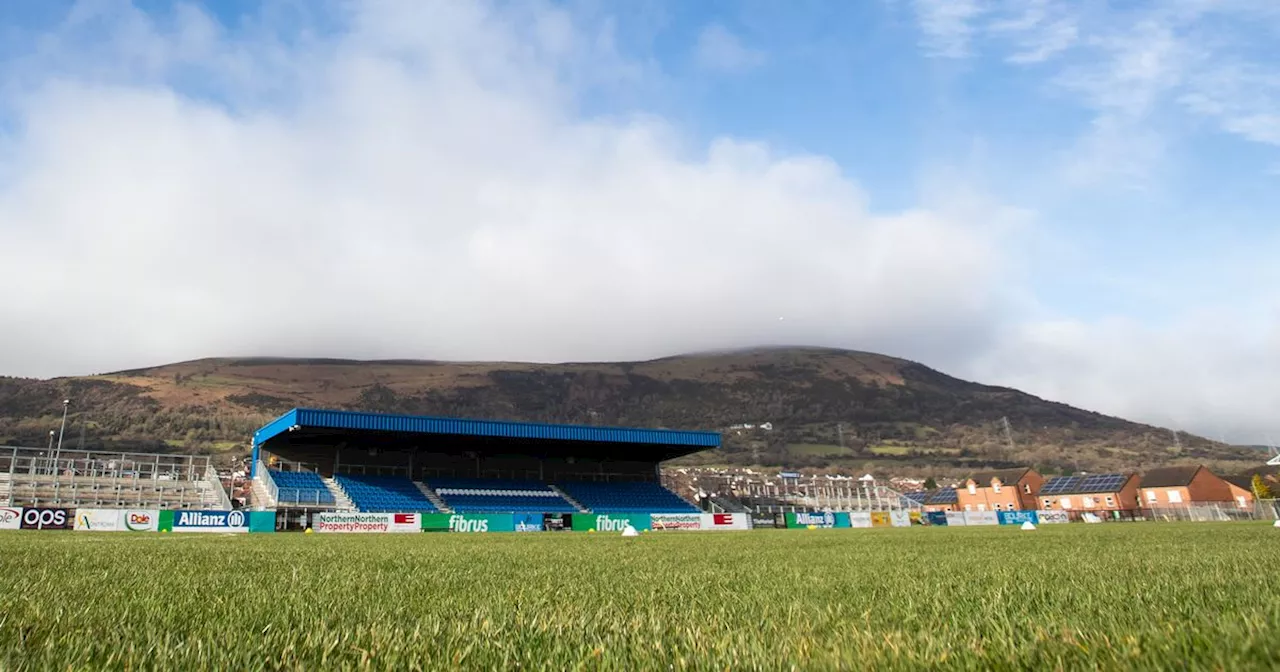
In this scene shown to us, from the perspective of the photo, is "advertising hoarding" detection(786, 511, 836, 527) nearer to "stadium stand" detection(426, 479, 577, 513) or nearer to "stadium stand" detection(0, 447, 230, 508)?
"stadium stand" detection(426, 479, 577, 513)

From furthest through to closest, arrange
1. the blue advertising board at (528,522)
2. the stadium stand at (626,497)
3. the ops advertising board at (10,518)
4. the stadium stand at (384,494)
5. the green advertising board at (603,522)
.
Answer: the stadium stand at (626,497) < the stadium stand at (384,494) < the green advertising board at (603,522) < the blue advertising board at (528,522) < the ops advertising board at (10,518)

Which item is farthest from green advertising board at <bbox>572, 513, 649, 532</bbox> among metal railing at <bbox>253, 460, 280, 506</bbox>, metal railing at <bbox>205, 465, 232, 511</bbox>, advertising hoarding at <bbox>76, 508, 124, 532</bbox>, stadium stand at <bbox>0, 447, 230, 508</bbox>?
stadium stand at <bbox>0, 447, 230, 508</bbox>

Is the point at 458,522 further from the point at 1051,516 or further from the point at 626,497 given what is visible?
the point at 1051,516

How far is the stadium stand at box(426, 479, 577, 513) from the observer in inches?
1850

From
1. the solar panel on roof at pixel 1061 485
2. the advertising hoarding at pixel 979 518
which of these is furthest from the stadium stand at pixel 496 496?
the solar panel on roof at pixel 1061 485

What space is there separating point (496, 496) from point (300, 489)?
12508 millimetres

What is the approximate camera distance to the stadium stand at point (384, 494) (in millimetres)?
43500

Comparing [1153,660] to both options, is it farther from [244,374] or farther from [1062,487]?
[244,374]

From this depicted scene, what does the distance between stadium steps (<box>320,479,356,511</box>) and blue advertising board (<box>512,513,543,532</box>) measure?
10804 mm

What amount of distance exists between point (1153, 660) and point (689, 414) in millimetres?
180996

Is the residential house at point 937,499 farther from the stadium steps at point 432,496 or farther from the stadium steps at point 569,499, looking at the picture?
the stadium steps at point 432,496

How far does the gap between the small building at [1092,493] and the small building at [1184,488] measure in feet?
5.65

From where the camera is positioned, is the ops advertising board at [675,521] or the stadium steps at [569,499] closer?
the ops advertising board at [675,521]

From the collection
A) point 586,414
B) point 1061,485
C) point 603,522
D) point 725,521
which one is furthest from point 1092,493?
point 586,414
